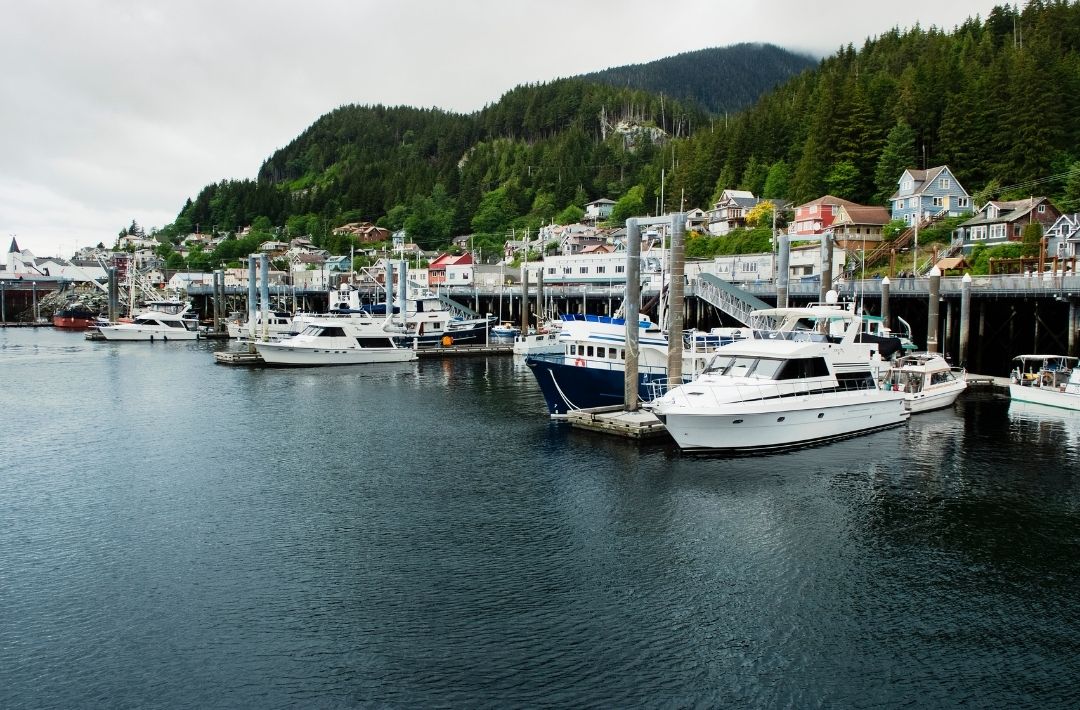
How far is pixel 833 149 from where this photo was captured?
91562 millimetres

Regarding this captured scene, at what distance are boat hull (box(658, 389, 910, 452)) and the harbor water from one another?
74 centimetres

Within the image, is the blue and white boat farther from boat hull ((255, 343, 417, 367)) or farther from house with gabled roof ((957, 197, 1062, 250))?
house with gabled roof ((957, 197, 1062, 250))

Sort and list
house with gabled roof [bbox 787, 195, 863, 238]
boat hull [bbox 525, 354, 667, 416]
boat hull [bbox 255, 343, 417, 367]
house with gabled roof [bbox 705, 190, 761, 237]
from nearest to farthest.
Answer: boat hull [bbox 525, 354, 667, 416] → boat hull [bbox 255, 343, 417, 367] → house with gabled roof [bbox 787, 195, 863, 238] → house with gabled roof [bbox 705, 190, 761, 237]

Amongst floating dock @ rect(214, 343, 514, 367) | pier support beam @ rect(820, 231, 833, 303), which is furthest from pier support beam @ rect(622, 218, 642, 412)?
floating dock @ rect(214, 343, 514, 367)

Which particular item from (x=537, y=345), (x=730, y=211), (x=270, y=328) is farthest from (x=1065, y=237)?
(x=270, y=328)

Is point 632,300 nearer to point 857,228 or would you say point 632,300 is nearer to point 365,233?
point 857,228

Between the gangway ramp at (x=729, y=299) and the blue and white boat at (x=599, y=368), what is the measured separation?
697 inches

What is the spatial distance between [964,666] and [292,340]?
54.2m

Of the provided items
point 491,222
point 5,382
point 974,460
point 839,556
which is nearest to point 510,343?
point 5,382

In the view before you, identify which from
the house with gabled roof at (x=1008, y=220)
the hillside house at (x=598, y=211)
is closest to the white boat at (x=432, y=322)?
the house with gabled roof at (x=1008, y=220)

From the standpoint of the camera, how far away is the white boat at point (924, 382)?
3469cm

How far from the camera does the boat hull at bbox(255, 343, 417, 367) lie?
58031 mm

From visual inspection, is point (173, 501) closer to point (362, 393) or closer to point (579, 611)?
point (579, 611)

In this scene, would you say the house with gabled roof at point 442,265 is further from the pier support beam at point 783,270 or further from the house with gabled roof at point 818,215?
the pier support beam at point 783,270
